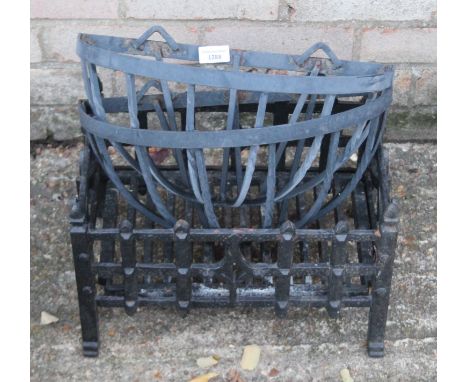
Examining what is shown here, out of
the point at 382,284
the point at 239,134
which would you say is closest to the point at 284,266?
the point at 382,284

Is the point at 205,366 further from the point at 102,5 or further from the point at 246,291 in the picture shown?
the point at 102,5

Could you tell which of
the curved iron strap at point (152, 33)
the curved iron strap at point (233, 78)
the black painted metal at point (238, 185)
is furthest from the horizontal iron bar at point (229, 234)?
the curved iron strap at point (152, 33)

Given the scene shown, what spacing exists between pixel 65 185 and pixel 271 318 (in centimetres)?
100

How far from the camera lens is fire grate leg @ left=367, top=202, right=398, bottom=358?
6.30 ft

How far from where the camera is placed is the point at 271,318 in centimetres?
227

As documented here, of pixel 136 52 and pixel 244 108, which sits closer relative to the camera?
pixel 136 52

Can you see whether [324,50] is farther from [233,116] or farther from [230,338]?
[230,338]

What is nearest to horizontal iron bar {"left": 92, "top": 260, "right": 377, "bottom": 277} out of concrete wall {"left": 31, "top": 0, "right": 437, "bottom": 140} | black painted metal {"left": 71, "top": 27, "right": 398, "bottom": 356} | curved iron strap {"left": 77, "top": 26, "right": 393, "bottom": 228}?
black painted metal {"left": 71, "top": 27, "right": 398, "bottom": 356}

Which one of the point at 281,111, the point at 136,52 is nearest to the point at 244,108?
the point at 281,111

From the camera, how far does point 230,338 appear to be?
221 cm

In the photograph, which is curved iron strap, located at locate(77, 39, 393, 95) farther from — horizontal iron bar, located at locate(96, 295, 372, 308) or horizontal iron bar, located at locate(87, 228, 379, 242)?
horizontal iron bar, located at locate(96, 295, 372, 308)

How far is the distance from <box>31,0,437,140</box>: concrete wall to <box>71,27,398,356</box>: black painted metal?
48 centimetres

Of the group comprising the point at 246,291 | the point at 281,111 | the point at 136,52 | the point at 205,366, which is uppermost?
the point at 136,52

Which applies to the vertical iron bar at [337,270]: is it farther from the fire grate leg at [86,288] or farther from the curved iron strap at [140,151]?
the fire grate leg at [86,288]
